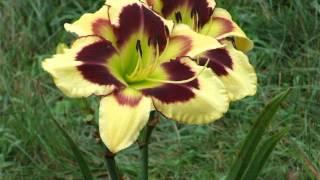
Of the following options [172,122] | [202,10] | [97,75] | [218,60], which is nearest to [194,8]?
[202,10]

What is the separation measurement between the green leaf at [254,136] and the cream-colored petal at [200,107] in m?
0.24

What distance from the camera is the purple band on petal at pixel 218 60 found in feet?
3.59

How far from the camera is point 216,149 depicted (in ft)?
7.49

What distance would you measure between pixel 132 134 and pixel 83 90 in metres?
0.09

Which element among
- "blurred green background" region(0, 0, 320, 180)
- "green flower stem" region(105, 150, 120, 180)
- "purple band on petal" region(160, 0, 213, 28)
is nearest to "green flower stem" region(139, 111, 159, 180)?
"green flower stem" region(105, 150, 120, 180)

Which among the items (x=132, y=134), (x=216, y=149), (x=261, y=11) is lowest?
(x=216, y=149)

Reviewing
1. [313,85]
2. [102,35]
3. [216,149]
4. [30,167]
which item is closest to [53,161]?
[30,167]

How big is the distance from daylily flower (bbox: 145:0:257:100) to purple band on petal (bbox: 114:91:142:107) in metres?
0.14

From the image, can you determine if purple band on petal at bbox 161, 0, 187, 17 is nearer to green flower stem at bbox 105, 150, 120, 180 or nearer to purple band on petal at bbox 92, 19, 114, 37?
purple band on petal at bbox 92, 19, 114, 37

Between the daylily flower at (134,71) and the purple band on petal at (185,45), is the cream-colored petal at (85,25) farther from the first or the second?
the purple band on petal at (185,45)

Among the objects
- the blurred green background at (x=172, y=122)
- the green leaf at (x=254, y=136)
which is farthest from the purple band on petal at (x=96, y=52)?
the blurred green background at (x=172, y=122)

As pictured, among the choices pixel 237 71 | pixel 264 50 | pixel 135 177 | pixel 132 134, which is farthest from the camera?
pixel 264 50

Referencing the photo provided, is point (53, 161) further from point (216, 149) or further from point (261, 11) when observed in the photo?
point (261, 11)

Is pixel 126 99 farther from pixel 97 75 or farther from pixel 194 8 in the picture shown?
pixel 194 8
